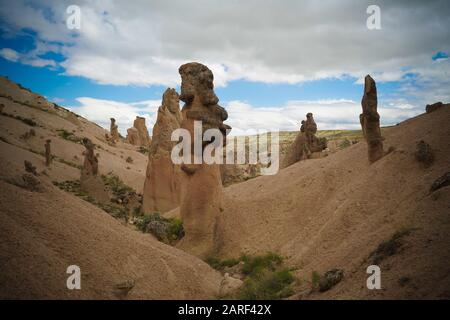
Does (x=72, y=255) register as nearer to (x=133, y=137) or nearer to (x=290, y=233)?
(x=290, y=233)

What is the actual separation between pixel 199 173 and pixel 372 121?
7528 millimetres

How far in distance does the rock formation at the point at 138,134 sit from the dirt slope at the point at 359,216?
42712 millimetres

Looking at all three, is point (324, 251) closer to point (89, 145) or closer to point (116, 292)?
point (116, 292)

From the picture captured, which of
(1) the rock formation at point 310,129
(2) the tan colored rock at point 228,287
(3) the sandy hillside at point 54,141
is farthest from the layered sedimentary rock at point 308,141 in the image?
(2) the tan colored rock at point 228,287

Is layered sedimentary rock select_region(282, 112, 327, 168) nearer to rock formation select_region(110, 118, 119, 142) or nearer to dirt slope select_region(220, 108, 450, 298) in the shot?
dirt slope select_region(220, 108, 450, 298)

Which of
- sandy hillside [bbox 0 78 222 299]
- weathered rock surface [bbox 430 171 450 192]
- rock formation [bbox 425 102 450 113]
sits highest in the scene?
rock formation [bbox 425 102 450 113]

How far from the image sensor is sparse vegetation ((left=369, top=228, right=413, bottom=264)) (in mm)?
7121

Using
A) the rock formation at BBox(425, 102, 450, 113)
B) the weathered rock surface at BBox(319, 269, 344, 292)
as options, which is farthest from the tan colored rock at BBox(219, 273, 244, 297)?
the rock formation at BBox(425, 102, 450, 113)

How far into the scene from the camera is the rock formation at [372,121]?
14.1 metres

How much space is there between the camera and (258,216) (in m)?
14.7

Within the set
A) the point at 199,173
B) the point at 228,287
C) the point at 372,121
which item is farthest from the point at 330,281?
the point at 372,121

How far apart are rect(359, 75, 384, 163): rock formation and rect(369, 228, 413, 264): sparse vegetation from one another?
7.29 metres
